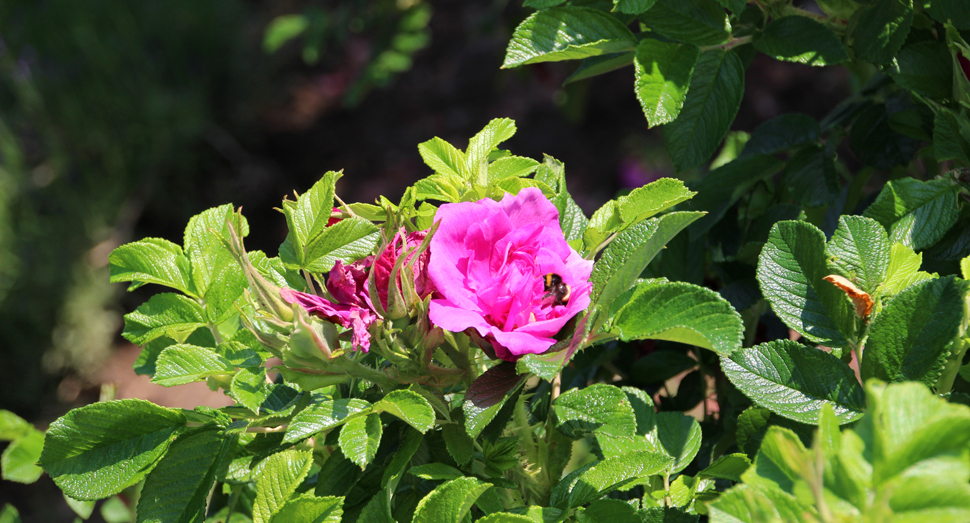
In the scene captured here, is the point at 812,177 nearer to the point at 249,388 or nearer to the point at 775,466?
the point at 775,466

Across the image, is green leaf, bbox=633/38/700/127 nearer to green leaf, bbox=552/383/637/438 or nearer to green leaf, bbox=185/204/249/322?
green leaf, bbox=552/383/637/438

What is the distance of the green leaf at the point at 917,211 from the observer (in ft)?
1.87

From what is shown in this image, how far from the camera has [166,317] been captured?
0.59 meters

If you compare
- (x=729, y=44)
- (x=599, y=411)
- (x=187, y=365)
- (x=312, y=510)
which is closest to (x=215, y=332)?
(x=187, y=365)

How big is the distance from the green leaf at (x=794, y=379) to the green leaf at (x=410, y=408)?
0.72ft

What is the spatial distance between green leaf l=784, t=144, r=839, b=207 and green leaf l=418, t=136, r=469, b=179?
0.39 meters

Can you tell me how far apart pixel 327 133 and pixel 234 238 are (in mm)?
3927

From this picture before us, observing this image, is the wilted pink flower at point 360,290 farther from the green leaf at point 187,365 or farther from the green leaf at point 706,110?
the green leaf at point 706,110

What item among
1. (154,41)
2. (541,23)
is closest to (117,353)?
(154,41)

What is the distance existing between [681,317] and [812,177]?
416mm

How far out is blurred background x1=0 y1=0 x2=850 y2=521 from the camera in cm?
313

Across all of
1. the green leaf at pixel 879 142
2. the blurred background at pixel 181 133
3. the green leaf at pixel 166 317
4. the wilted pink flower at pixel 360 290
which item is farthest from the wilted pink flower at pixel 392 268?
the blurred background at pixel 181 133

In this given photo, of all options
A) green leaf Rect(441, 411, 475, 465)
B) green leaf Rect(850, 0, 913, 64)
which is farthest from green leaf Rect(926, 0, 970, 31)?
green leaf Rect(441, 411, 475, 465)

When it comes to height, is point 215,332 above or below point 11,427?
above
